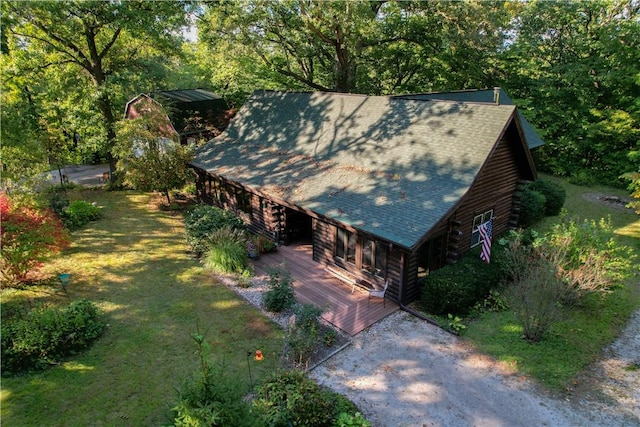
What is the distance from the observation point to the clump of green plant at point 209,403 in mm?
5648

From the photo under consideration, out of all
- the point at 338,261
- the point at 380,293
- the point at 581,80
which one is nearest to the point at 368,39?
the point at 581,80

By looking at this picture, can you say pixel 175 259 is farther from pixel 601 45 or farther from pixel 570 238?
pixel 601 45

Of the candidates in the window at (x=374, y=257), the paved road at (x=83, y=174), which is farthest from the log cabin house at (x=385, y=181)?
the paved road at (x=83, y=174)

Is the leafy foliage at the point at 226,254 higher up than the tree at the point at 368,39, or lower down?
lower down

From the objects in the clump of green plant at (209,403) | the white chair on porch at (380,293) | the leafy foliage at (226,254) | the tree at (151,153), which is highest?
the tree at (151,153)

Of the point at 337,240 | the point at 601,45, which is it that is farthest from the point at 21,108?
the point at 601,45

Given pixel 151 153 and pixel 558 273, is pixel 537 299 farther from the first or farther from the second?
pixel 151 153

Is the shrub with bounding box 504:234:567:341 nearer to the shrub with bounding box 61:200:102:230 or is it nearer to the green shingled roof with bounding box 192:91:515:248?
the green shingled roof with bounding box 192:91:515:248

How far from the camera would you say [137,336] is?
10.3 meters

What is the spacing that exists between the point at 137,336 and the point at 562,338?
11.2 meters

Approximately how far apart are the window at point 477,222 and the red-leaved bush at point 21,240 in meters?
14.3

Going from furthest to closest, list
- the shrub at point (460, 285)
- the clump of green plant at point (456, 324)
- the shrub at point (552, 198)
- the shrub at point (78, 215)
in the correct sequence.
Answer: the shrub at point (552, 198)
the shrub at point (78, 215)
the shrub at point (460, 285)
the clump of green plant at point (456, 324)

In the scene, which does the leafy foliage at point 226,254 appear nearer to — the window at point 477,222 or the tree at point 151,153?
the tree at point 151,153

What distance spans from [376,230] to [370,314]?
246 centimetres
